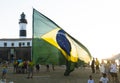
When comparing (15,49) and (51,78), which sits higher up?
(15,49)

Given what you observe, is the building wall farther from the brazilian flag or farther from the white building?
the brazilian flag

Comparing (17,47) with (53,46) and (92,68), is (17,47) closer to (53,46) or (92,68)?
(92,68)

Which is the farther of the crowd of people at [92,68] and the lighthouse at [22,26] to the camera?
the lighthouse at [22,26]

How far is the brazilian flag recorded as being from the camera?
93.6ft

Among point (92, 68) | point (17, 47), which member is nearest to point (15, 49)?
point (17, 47)

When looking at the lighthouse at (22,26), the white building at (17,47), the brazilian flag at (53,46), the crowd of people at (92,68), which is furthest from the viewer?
the lighthouse at (22,26)

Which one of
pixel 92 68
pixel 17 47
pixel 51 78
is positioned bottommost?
pixel 51 78

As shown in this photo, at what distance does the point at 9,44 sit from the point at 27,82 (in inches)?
2866

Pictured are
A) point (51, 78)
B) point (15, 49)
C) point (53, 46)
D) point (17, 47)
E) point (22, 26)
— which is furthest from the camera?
point (22, 26)

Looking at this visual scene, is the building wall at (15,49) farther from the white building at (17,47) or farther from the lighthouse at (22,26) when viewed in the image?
the lighthouse at (22,26)

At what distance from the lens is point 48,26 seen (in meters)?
30.1

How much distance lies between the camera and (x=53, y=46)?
99.6ft

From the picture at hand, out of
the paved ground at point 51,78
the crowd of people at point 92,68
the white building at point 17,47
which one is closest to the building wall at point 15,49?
the white building at point 17,47

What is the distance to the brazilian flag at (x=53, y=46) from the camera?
28.5 meters
